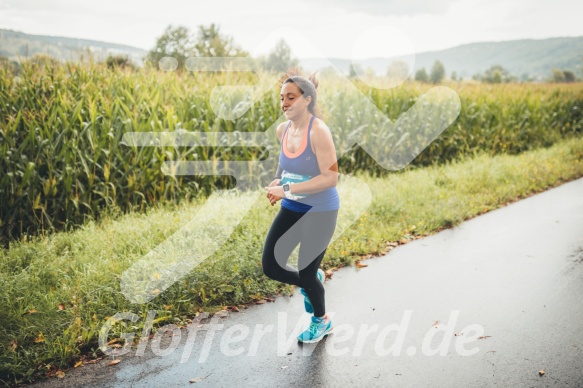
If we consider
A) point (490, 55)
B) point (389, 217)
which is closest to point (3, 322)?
point (389, 217)

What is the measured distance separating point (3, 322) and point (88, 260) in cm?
130

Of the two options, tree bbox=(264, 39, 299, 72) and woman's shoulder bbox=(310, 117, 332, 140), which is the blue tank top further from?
tree bbox=(264, 39, 299, 72)

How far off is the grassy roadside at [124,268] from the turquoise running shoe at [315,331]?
0.98 meters

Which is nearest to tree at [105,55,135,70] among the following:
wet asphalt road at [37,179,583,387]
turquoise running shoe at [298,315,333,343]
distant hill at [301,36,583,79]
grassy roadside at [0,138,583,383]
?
grassy roadside at [0,138,583,383]

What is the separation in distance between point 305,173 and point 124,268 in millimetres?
2368

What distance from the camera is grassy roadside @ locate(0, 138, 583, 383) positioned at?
3988 mm

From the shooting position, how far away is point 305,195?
3.84m

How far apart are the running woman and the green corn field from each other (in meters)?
3.96

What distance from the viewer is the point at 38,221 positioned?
22.6 ft

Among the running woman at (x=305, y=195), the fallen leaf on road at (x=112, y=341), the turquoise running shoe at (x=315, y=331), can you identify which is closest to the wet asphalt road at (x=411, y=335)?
the turquoise running shoe at (x=315, y=331)

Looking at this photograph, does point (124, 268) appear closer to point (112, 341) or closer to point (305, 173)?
point (112, 341)

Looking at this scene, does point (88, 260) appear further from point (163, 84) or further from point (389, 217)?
point (163, 84)

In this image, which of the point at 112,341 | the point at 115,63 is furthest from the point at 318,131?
the point at 115,63

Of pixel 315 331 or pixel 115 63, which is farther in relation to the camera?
pixel 115 63
